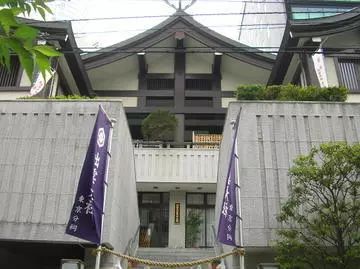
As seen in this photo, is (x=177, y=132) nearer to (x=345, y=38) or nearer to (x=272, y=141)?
(x=345, y=38)

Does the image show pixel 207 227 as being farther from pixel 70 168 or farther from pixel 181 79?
pixel 70 168

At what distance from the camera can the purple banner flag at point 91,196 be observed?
22.3 feet

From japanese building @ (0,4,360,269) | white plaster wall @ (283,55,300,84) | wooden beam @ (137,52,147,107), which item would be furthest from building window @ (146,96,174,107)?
white plaster wall @ (283,55,300,84)

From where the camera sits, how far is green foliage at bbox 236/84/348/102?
428 inches

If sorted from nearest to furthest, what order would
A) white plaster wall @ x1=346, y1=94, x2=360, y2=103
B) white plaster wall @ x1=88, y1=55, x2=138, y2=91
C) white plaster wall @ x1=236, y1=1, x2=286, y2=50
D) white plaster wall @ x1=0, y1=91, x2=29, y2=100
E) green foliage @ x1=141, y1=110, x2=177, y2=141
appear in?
white plaster wall @ x1=346, y1=94, x2=360, y2=103 → white plaster wall @ x1=0, y1=91, x2=29, y2=100 → green foliage @ x1=141, y1=110, x2=177, y2=141 → white plaster wall @ x1=236, y1=1, x2=286, y2=50 → white plaster wall @ x1=88, y1=55, x2=138, y2=91

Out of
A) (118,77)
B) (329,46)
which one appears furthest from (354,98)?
(118,77)

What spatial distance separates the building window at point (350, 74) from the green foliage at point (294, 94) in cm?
342

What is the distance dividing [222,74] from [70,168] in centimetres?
1341

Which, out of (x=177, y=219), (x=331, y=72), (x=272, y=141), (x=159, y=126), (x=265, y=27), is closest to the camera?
(x=272, y=141)

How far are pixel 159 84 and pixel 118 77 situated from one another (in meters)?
1.94

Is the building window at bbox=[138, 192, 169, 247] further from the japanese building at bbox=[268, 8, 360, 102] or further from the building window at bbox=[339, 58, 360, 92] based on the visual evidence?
the building window at bbox=[339, 58, 360, 92]

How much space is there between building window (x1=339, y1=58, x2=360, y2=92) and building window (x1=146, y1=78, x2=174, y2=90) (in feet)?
28.3

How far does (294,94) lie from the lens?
430 inches

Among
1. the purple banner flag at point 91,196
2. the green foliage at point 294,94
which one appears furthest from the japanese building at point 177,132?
the purple banner flag at point 91,196
